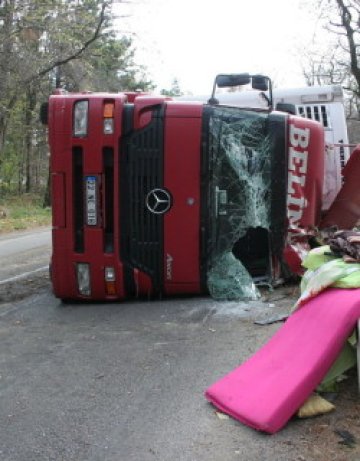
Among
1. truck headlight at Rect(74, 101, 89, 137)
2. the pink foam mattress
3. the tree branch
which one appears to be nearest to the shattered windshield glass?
truck headlight at Rect(74, 101, 89, 137)

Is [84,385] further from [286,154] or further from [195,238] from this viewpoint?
[286,154]

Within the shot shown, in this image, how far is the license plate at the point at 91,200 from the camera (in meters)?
5.80

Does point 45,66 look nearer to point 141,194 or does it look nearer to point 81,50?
point 81,50

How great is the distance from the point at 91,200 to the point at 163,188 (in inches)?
26.8

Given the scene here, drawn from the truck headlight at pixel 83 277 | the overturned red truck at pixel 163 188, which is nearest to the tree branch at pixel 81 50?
the overturned red truck at pixel 163 188

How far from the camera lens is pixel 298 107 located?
7.91 m

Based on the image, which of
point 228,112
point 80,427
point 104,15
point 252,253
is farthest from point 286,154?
point 104,15

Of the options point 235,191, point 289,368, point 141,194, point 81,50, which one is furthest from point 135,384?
point 81,50

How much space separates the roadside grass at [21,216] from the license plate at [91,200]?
15.0 m

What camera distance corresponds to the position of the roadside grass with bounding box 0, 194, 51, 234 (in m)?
21.6

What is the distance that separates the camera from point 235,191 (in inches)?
231

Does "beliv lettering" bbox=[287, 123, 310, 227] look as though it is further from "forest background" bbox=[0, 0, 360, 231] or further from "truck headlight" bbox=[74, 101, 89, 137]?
"forest background" bbox=[0, 0, 360, 231]

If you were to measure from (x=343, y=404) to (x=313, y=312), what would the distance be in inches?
23.2

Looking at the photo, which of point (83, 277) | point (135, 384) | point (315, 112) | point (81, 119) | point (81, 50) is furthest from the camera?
point (81, 50)
